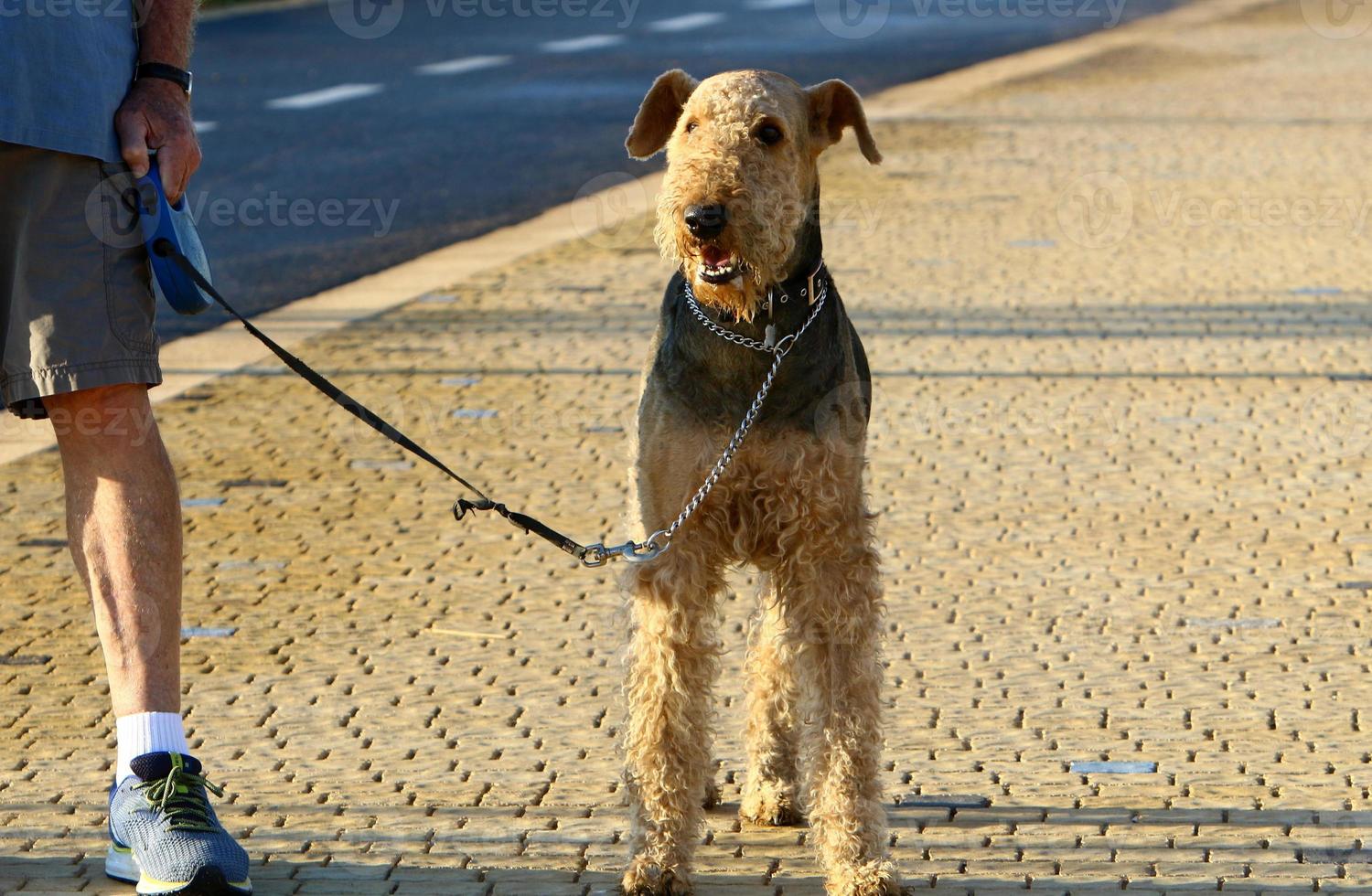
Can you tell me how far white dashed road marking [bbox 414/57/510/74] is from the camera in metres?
18.4

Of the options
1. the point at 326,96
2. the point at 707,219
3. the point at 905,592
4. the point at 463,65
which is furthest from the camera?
the point at 463,65

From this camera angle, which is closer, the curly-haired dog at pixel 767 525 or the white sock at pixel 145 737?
the curly-haired dog at pixel 767 525

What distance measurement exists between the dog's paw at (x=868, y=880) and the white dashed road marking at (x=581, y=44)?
17.2m

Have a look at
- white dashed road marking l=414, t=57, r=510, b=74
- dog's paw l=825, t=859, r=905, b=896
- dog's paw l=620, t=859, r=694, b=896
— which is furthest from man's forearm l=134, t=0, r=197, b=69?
white dashed road marking l=414, t=57, r=510, b=74

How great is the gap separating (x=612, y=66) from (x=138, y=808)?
15.8m

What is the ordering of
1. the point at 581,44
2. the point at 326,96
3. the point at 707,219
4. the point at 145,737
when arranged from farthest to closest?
the point at 581,44, the point at 326,96, the point at 145,737, the point at 707,219

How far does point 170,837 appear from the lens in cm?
350

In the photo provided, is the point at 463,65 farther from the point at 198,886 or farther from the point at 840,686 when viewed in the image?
the point at 198,886

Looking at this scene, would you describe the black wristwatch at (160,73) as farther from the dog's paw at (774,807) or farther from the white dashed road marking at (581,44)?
the white dashed road marking at (581,44)

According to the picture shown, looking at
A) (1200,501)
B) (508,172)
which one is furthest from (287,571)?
(508,172)

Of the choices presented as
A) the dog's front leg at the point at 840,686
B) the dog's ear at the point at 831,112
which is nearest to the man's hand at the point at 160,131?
the dog's ear at the point at 831,112

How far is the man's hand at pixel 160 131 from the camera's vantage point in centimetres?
369

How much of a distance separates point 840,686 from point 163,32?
181 cm

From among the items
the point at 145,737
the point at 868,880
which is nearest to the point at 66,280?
the point at 145,737
